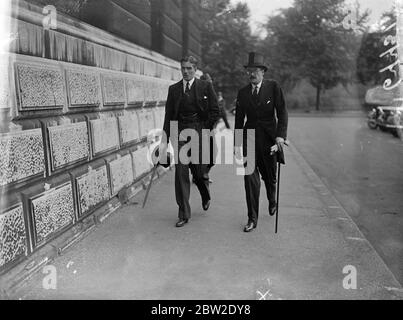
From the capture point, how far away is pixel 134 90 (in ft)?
25.6

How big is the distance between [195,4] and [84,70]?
6793mm

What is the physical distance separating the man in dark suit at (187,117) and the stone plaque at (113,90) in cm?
97

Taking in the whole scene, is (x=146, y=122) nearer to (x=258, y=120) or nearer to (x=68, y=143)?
(x=258, y=120)

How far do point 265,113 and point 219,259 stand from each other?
73.8 inches

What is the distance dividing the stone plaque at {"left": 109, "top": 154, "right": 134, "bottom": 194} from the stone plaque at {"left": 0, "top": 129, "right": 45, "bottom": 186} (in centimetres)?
204

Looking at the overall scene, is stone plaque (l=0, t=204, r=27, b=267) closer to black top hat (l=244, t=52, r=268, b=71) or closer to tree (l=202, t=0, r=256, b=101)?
black top hat (l=244, t=52, r=268, b=71)

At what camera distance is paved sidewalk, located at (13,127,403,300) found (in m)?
3.78

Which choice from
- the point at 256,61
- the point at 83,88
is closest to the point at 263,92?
the point at 256,61

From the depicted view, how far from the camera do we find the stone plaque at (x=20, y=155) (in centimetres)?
388

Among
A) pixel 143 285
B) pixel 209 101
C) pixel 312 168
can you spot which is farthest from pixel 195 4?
pixel 143 285

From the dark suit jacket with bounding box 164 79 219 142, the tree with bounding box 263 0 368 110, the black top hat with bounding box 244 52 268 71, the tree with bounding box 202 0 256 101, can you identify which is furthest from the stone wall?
the tree with bounding box 263 0 368 110

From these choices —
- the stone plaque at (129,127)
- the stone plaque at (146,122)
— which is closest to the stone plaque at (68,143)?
the stone plaque at (129,127)

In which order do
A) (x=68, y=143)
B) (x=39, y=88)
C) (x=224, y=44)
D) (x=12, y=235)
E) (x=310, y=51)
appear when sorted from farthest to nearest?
(x=310, y=51)
(x=224, y=44)
(x=68, y=143)
(x=39, y=88)
(x=12, y=235)
